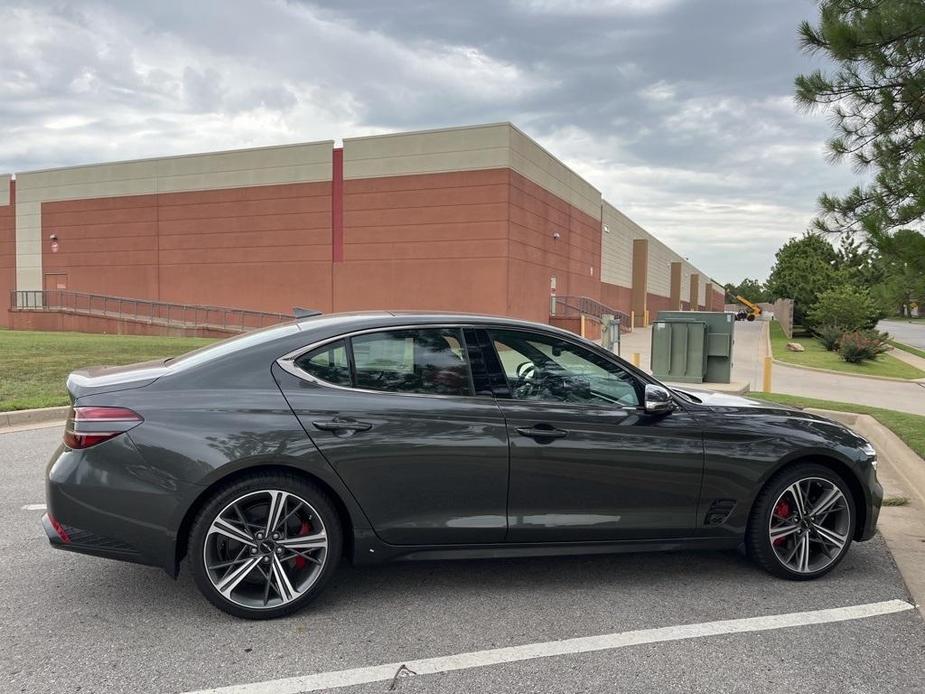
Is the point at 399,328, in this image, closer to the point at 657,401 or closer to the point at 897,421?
the point at 657,401

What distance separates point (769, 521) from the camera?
396 centimetres

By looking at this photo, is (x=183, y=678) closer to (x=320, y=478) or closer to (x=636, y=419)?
(x=320, y=478)

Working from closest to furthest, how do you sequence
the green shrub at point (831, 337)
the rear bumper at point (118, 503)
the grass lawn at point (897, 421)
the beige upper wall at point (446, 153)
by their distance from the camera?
the rear bumper at point (118, 503) → the grass lawn at point (897, 421) → the green shrub at point (831, 337) → the beige upper wall at point (446, 153)

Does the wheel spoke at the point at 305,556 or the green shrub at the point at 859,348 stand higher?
the green shrub at the point at 859,348

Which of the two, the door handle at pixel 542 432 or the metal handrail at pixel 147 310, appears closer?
the door handle at pixel 542 432

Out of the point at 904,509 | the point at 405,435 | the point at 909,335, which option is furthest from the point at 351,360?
the point at 909,335

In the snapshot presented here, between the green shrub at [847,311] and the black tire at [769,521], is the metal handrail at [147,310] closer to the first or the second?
the green shrub at [847,311]

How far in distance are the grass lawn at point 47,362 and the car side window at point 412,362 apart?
24.5 feet

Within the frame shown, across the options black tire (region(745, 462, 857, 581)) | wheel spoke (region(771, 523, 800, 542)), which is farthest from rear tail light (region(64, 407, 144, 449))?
wheel spoke (region(771, 523, 800, 542))

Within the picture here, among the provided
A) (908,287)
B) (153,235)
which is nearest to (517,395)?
(908,287)

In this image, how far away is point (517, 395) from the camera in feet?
12.3

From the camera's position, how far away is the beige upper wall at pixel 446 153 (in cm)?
2816

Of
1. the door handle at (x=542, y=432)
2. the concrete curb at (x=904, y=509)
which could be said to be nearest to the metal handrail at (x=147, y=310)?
the concrete curb at (x=904, y=509)

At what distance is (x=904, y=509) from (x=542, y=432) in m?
3.73
